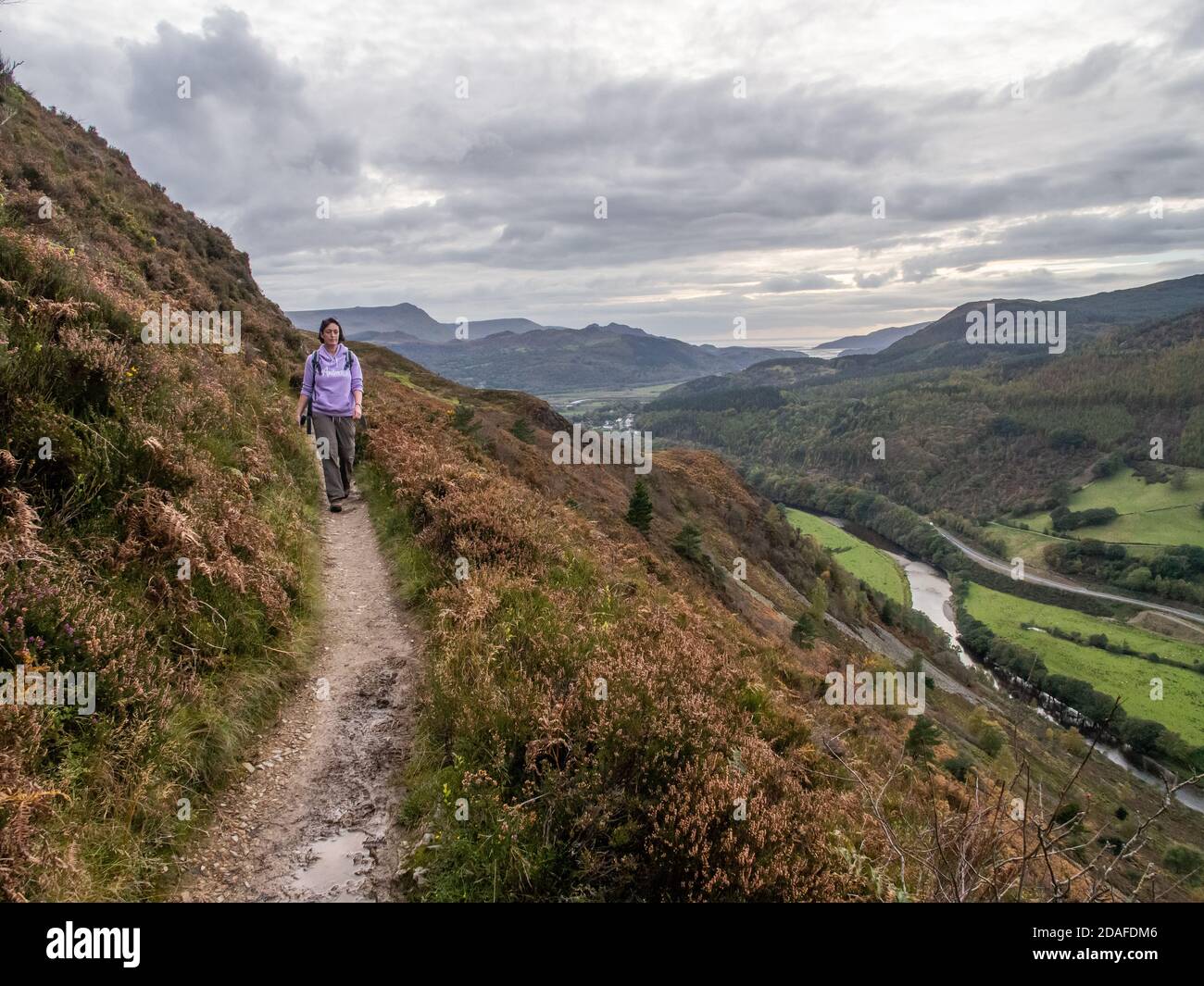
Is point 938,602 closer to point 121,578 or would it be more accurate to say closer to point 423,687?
point 423,687

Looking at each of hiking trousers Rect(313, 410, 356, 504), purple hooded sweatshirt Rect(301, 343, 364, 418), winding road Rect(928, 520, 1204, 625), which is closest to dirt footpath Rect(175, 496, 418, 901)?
hiking trousers Rect(313, 410, 356, 504)

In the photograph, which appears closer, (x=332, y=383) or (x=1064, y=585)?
(x=332, y=383)

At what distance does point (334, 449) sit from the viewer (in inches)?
462

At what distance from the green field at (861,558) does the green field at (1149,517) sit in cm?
5322

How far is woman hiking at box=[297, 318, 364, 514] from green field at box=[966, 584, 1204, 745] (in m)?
111

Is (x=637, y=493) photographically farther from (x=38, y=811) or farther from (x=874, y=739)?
(x=38, y=811)

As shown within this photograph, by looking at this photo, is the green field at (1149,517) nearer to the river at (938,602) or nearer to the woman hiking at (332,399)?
the river at (938,602)

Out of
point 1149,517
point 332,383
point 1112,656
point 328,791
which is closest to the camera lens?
point 328,791

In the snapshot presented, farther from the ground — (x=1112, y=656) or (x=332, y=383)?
(x=332, y=383)

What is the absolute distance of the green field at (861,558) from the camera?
132 metres

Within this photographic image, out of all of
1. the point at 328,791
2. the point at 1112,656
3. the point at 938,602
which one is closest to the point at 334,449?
the point at 328,791

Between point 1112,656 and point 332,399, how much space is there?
15109 centimetres

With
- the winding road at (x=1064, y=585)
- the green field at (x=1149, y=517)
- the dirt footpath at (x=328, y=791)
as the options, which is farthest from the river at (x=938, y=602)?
the dirt footpath at (x=328, y=791)

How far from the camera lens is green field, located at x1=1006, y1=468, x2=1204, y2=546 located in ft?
550
